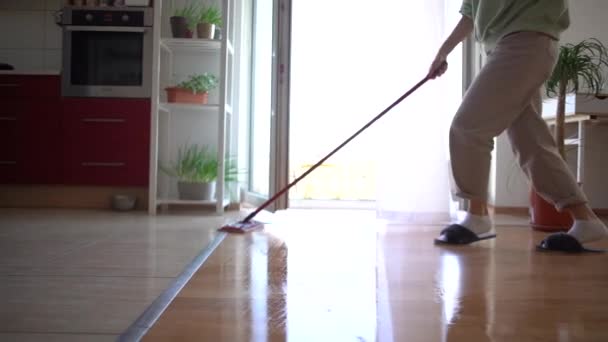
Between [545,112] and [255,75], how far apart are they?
1.80 m

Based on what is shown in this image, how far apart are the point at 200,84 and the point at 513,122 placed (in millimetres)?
1955

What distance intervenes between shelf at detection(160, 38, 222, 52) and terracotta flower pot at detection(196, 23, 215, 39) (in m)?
0.03

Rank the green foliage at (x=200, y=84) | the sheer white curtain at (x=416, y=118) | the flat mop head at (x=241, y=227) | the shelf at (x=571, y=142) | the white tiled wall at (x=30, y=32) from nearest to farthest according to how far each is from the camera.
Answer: the flat mop head at (x=241, y=227) < the sheer white curtain at (x=416, y=118) < the shelf at (x=571, y=142) < the green foliage at (x=200, y=84) < the white tiled wall at (x=30, y=32)

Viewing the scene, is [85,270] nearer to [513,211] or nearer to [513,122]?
[513,122]

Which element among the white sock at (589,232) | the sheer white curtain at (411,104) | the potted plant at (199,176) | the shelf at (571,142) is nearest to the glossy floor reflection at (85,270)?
the potted plant at (199,176)

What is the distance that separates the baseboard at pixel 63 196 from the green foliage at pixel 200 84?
28.1 inches

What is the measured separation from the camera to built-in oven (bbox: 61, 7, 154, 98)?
3381 mm

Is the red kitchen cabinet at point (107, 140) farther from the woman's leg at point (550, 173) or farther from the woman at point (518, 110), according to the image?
the woman's leg at point (550, 173)

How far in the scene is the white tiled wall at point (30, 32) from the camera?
3850 millimetres

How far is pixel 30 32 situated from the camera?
386 centimetres

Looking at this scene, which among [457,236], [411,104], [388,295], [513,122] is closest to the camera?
[388,295]

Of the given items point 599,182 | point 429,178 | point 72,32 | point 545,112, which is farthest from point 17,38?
point 599,182

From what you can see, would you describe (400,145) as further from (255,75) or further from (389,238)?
(255,75)

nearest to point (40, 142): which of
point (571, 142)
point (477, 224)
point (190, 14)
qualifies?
point (190, 14)
